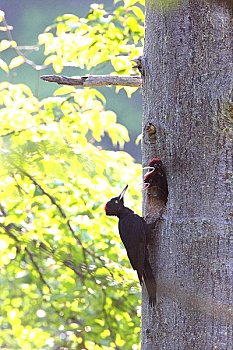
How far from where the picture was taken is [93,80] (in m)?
1.83

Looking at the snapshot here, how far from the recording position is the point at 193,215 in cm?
149

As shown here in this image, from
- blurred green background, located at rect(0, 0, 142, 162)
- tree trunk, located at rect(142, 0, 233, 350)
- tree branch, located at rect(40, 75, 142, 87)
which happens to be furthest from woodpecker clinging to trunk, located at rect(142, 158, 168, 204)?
blurred green background, located at rect(0, 0, 142, 162)

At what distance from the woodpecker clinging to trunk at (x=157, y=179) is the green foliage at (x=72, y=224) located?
859 millimetres

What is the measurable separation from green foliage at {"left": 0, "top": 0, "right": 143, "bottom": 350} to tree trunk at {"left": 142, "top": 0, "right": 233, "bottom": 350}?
98cm

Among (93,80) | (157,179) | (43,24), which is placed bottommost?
(157,179)

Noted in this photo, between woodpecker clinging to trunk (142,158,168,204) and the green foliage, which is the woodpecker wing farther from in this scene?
the green foliage

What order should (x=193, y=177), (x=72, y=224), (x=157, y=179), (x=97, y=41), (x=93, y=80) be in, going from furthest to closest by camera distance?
(x=72, y=224), (x=97, y=41), (x=93, y=80), (x=157, y=179), (x=193, y=177)

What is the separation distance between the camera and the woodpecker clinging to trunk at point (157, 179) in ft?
5.20

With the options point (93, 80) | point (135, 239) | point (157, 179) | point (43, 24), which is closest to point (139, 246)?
point (135, 239)

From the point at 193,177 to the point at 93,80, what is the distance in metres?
0.47

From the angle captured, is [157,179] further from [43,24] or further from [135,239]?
[43,24]

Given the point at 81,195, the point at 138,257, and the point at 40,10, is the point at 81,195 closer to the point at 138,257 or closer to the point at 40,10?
the point at 138,257

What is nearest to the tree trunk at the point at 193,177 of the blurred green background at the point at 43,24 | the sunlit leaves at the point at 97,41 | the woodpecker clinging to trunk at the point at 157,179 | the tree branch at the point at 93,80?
the woodpecker clinging to trunk at the point at 157,179

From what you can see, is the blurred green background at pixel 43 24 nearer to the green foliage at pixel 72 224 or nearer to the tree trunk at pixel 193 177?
the green foliage at pixel 72 224
